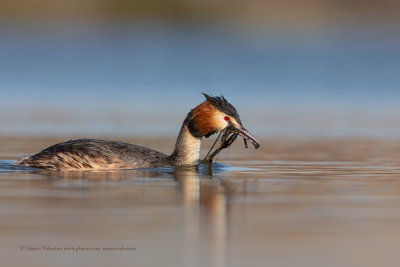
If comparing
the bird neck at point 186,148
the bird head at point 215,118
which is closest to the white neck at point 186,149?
the bird neck at point 186,148

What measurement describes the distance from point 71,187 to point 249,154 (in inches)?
200

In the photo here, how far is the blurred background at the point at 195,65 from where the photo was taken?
22.9m

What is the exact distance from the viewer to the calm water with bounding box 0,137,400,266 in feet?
28.2

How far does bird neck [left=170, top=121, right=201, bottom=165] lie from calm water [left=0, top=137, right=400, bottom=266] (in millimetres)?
277

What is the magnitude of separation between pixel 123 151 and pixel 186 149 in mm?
957

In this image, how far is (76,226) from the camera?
9.69 meters

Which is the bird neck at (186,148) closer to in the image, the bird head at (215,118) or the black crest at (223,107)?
the bird head at (215,118)

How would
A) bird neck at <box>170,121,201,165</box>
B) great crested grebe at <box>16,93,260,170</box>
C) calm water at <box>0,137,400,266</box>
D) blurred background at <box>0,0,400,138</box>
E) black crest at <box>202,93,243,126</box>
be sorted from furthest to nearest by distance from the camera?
blurred background at <box>0,0,400,138</box>
bird neck at <box>170,121,201,165</box>
black crest at <box>202,93,243,126</box>
great crested grebe at <box>16,93,260,170</box>
calm water at <box>0,137,400,266</box>

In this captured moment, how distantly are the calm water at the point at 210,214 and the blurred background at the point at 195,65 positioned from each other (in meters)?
6.04

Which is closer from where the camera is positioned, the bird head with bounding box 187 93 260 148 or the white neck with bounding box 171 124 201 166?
the bird head with bounding box 187 93 260 148

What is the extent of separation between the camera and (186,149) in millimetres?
14836

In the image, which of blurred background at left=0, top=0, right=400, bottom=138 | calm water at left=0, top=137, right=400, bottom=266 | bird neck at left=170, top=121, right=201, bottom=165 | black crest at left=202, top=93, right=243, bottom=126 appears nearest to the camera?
calm water at left=0, top=137, right=400, bottom=266

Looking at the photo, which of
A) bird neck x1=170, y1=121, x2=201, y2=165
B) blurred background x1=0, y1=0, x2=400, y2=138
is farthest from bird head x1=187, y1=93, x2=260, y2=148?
blurred background x1=0, y1=0, x2=400, y2=138

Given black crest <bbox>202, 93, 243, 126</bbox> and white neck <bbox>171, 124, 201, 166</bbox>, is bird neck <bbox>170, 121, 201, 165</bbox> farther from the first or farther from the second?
black crest <bbox>202, 93, 243, 126</bbox>
